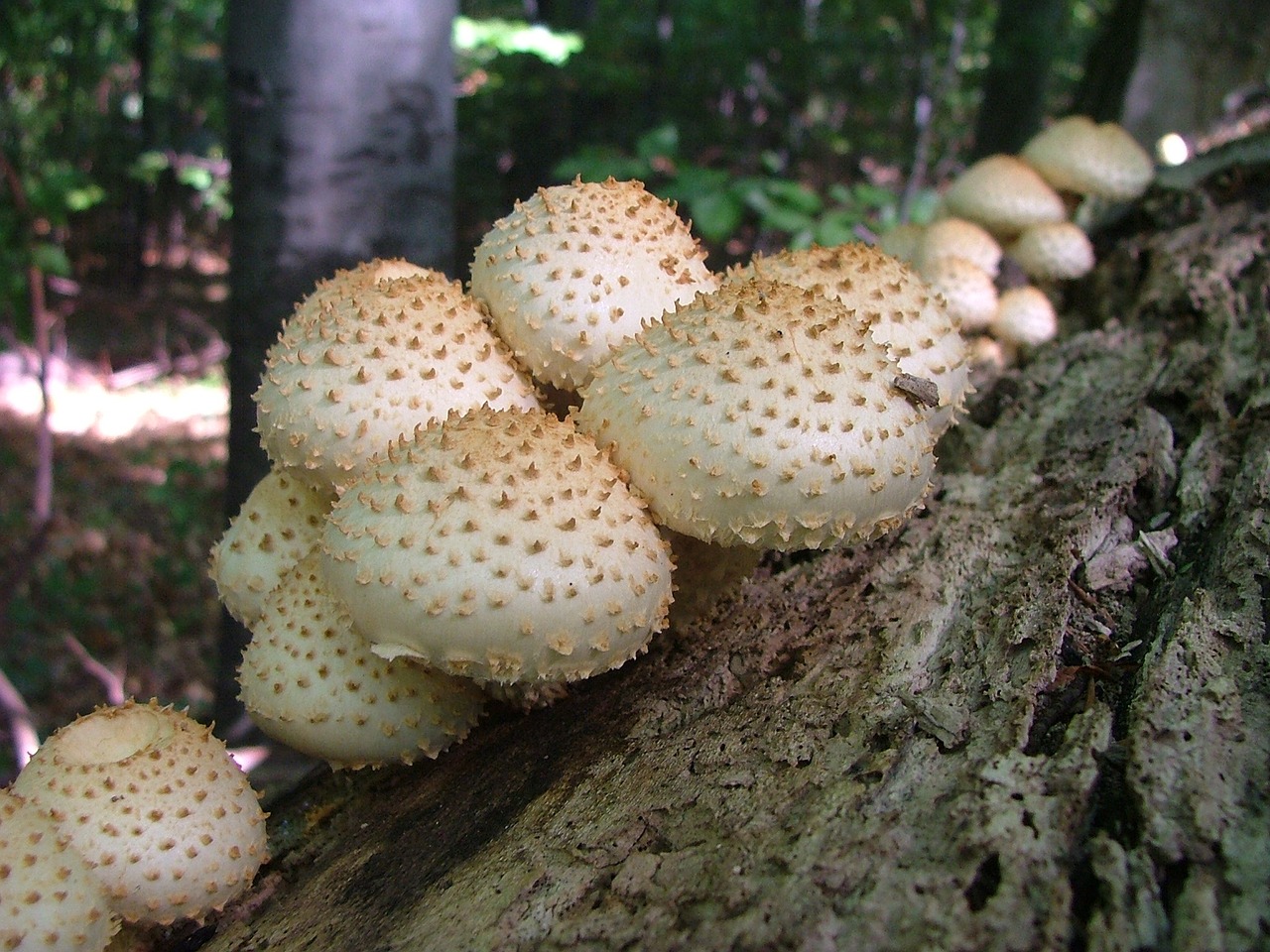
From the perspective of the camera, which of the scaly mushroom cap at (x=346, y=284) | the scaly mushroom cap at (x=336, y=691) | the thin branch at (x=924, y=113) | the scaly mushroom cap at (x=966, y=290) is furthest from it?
the thin branch at (x=924, y=113)

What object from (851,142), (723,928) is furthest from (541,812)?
(851,142)

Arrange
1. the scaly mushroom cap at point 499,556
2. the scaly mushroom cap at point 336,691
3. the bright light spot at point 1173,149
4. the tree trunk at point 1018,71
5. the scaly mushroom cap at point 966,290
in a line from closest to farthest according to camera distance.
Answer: the scaly mushroom cap at point 499,556
the scaly mushroom cap at point 336,691
the scaly mushroom cap at point 966,290
the bright light spot at point 1173,149
the tree trunk at point 1018,71

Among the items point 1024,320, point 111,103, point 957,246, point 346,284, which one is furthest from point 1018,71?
point 111,103

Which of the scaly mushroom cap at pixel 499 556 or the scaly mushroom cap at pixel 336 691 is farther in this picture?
the scaly mushroom cap at pixel 336 691

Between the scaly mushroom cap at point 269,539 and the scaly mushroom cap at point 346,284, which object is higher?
the scaly mushroom cap at point 346,284

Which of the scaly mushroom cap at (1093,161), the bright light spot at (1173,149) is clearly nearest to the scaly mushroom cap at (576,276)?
the scaly mushroom cap at (1093,161)

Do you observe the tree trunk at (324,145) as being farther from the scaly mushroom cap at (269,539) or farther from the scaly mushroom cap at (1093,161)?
the scaly mushroom cap at (1093,161)
